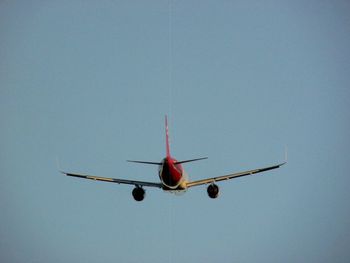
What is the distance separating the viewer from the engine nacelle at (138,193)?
57.2m

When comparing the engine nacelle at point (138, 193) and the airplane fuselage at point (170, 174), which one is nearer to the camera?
the airplane fuselage at point (170, 174)

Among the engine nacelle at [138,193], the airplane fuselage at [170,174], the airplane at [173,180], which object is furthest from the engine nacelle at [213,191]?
the engine nacelle at [138,193]

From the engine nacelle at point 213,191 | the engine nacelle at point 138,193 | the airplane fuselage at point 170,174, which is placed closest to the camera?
the airplane fuselage at point 170,174

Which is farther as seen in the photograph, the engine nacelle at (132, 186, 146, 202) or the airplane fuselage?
the engine nacelle at (132, 186, 146, 202)

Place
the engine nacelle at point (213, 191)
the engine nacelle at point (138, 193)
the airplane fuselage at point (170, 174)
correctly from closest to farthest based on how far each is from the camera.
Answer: the airplane fuselage at point (170, 174), the engine nacelle at point (213, 191), the engine nacelle at point (138, 193)

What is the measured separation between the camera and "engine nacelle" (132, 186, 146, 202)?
188 feet

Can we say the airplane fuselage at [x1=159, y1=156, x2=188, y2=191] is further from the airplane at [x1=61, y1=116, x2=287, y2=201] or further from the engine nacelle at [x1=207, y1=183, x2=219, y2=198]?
the engine nacelle at [x1=207, y1=183, x2=219, y2=198]

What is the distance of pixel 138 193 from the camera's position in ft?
187

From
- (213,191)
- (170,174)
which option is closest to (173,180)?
(170,174)

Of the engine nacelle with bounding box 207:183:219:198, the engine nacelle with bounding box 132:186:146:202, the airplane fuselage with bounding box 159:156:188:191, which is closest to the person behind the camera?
the airplane fuselage with bounding box 159:156:188:191

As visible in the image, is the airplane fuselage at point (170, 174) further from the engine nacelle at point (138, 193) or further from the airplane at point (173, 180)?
the engine nacelle at point (138, 193)

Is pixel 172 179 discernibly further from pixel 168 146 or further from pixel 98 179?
pixel 98 179

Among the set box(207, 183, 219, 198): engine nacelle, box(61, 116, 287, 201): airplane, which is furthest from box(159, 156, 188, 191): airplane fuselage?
box(207, 183, 219, 198): engine nacelle

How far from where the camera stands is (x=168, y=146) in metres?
53.2
